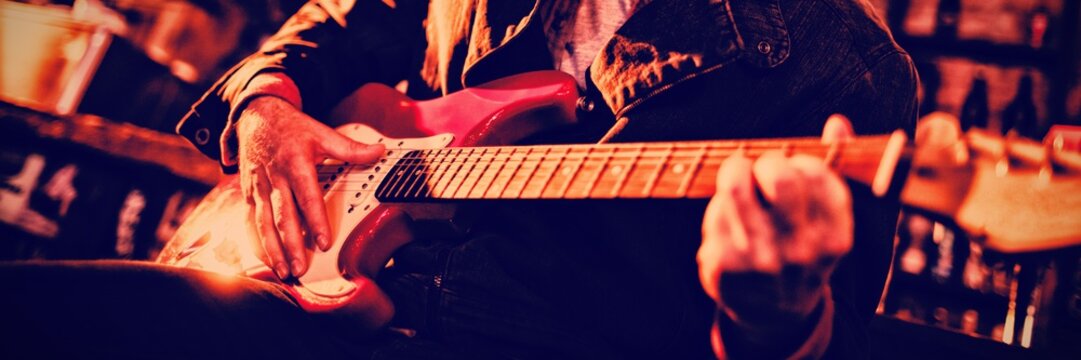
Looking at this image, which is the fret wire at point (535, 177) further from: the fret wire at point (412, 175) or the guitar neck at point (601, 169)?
the fret wire at point (412, 175)

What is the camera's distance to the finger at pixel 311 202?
43.7 inches

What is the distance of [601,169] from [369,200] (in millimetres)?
543

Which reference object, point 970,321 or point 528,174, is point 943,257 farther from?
point 528,174

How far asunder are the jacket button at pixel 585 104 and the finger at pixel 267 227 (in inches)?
28.3

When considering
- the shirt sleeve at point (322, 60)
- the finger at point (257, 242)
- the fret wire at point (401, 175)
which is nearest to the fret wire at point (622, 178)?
the fret wire at point (401, 175)

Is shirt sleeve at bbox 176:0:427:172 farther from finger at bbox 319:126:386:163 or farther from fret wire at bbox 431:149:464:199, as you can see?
fret wire at bbox 431:149:464:199

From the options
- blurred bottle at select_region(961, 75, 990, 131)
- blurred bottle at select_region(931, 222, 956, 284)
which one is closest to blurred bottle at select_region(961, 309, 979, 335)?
blurred bottle at select_region(931, 222, 956, 284)

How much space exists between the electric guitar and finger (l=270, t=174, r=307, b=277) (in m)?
0.03

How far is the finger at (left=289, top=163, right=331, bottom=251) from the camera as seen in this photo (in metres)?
1.11

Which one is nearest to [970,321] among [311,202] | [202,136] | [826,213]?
[826,213]

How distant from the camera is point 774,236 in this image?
667mm

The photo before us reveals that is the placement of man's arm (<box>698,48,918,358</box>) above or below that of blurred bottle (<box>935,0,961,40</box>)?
above

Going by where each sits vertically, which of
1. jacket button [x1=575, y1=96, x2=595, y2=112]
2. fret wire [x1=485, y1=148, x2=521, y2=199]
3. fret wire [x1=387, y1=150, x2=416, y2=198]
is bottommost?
fret wire [x1=387, y1=150, x2=416, y2=198]

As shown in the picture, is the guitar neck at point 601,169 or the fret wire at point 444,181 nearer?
the guitar neck at point 601,169
